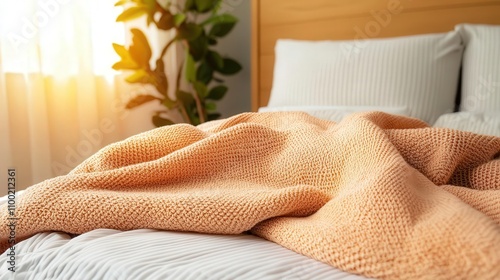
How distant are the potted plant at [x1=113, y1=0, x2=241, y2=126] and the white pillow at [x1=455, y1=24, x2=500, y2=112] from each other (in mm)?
1207

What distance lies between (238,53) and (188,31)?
53 centimetres

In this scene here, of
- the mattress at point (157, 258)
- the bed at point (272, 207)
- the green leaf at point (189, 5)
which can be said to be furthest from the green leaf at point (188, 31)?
the mattress at point (157, 258)

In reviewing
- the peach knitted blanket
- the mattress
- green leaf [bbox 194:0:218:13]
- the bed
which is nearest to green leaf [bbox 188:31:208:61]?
green leaf [bbox 194:0:218:13]

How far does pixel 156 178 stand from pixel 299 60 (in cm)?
128

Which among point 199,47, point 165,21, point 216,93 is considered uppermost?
point 165,21

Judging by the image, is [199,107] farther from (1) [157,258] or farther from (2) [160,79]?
(1) [157,258]

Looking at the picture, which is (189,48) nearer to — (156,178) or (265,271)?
(156,178)

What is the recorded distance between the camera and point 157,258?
0.71m

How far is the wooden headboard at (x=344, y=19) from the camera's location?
214cm

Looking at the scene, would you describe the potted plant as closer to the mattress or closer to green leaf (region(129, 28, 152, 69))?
green leaf (region(129, 28, 152, 69))

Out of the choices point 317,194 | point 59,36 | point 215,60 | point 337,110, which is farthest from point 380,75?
point 59,36

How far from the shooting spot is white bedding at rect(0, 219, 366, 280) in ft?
2.19

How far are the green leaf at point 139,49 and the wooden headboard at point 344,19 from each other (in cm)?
54

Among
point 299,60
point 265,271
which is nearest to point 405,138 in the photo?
point 265,271
